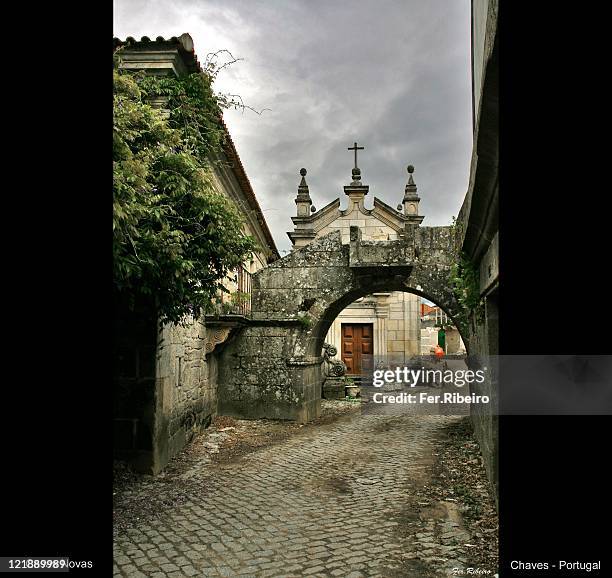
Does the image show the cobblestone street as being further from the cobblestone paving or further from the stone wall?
the stone wall

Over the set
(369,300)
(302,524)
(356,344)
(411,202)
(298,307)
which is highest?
(411,202)

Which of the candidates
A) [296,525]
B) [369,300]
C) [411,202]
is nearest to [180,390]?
[296,525]

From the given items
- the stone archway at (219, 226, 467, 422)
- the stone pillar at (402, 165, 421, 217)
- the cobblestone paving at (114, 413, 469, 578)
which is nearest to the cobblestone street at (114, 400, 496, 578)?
the cobblestone paving at (114, 413, 469, 578)

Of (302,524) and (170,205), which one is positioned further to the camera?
(170,205)

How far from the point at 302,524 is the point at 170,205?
2661mm

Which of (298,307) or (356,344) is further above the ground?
(298,307)

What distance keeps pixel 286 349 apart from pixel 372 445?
2569mm

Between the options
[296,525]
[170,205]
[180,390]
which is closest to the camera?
[296,525]

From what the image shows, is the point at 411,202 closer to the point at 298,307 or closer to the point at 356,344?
the point at 356,344

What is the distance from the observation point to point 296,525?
157 inches

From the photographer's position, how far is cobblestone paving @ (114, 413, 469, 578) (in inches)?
129
